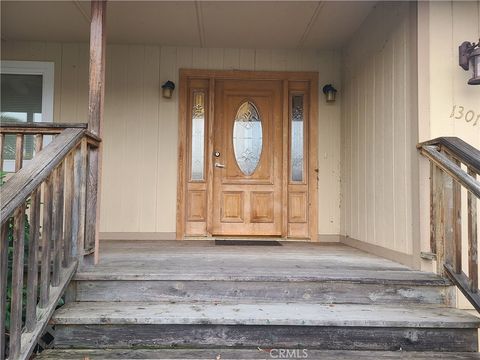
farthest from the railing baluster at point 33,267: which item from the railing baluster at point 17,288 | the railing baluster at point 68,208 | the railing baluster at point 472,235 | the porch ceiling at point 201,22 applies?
the porch ceiling at point 201,22

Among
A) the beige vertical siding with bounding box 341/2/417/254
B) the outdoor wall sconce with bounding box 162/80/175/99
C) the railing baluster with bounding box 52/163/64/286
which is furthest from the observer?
the outdoor wall sconce with bounding box 162/80/175/99

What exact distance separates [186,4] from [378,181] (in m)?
2.47

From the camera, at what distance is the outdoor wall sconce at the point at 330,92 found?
454cm

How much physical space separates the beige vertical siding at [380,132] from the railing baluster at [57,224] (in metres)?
2.39

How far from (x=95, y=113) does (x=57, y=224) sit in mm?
897

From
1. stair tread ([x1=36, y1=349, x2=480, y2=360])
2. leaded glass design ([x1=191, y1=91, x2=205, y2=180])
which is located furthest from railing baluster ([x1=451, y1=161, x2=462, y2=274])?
leaded glass design ([x1=191, y1=91, x2=205, y2=180])

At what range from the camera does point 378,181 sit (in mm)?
3467

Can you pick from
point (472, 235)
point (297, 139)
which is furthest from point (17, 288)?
point (297, 139)

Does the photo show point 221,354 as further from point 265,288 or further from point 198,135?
point 198,135

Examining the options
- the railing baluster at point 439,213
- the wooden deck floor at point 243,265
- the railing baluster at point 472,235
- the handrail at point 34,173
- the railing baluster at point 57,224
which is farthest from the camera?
the railing baluster at point 439,213

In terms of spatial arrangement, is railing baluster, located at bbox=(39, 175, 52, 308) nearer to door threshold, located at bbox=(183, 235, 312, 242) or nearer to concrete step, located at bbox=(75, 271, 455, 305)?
concrete step, located at bbox=(75, 271, 455, 305)

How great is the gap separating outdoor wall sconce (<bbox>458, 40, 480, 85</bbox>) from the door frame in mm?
2056

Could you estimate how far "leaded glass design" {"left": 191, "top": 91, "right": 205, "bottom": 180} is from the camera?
181 inches

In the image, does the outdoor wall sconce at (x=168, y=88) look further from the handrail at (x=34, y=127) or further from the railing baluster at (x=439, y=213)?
the railing baluster at (x=439, y=213)
